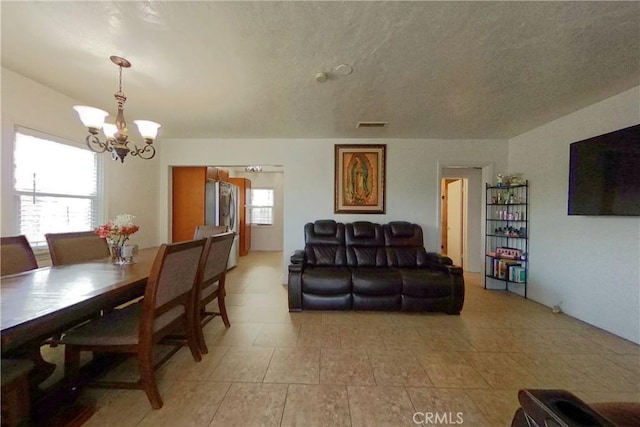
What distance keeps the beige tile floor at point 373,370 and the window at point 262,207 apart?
498 centimetres

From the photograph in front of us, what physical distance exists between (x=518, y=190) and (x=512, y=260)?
108 cm

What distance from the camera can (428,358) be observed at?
2.10 meters

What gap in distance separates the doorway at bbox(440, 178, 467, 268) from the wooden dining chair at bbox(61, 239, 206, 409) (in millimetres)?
5233

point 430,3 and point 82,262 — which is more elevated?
point 430,3

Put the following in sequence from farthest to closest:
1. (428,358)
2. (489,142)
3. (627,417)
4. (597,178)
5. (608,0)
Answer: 1. (489,142)
2. (597,178)
3. (428,358)
4. (608,0)
5. (627,417)

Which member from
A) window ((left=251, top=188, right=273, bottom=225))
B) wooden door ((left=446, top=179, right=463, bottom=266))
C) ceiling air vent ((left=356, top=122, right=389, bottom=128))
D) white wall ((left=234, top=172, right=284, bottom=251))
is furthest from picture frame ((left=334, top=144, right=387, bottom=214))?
window ((left=251, top=188, right=273, bottom=225))

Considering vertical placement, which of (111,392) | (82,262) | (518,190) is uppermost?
(518,190)

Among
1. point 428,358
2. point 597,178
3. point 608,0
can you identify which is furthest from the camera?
point 597,178

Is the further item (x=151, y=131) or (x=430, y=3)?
(x=151, y=131)

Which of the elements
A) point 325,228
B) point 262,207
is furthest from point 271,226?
point 325,228

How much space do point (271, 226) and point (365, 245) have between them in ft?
15.2

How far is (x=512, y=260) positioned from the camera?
12.4 ft

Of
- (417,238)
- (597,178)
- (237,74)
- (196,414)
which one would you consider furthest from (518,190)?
(196,414)

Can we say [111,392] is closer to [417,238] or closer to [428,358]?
[428,358]
